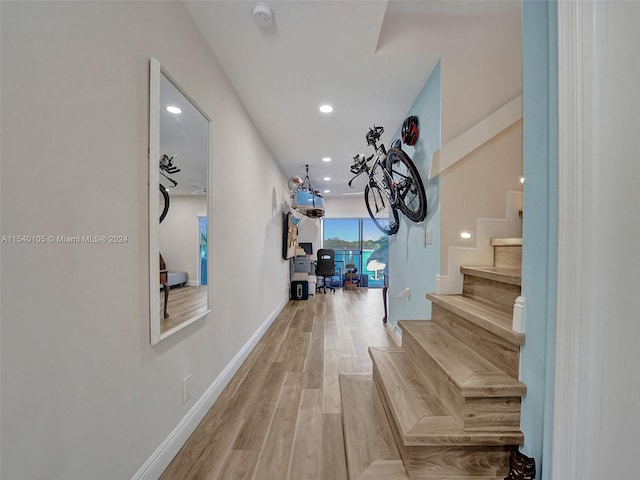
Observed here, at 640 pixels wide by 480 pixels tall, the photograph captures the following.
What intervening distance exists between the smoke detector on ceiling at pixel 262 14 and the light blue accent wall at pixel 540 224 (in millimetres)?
1290

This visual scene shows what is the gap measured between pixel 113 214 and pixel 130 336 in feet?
1.72

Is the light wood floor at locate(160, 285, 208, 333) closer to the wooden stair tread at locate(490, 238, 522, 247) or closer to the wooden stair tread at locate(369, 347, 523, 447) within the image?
the wooden stair tread at locate(369, 347, 523, 447)

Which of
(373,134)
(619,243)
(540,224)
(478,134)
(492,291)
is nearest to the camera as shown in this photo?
(619,243)

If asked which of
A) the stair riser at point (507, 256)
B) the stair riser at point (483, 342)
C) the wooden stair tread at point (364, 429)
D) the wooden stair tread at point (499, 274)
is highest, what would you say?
the stair riser at point (507, 256)

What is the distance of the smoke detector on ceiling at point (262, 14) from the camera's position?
60.8 inches

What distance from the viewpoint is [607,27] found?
0.67 meters

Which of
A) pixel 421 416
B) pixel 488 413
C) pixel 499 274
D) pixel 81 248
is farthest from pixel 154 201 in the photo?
pixel 499 274

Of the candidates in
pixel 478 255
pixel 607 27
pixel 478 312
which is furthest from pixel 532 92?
pixel 478 255

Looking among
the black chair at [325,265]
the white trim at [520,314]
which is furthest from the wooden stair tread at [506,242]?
the black chair at [325,265]

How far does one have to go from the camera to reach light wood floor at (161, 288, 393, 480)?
144 cm

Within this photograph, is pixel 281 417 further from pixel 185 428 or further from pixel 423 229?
pixel 423 229

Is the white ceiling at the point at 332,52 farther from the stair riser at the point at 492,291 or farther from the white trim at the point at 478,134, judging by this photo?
the stair riser at the point at 492,291

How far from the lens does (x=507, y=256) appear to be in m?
1.95

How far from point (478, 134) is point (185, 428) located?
2.81 metres
